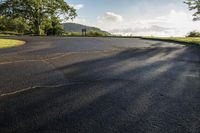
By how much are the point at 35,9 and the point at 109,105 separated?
42.1 meters

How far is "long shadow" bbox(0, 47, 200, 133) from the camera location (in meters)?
3.69

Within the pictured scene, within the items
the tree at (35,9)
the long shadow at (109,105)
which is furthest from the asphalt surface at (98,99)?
the tree at (35,9)

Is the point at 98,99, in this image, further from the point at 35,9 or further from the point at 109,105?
the point at 35,9

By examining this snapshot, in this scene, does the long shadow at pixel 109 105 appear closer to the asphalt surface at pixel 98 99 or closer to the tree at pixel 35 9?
the asphalt surface at pixel 98 99

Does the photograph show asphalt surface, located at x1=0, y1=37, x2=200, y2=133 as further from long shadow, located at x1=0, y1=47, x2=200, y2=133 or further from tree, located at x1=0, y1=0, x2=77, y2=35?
tree, located at x1=0, y1=0, x2=77, y2=35

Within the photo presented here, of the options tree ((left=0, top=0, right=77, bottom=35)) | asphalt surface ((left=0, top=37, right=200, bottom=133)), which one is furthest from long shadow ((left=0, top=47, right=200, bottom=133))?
tree ((left=0, top=0, right=77, bottom=35))

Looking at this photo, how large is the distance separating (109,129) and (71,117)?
0.73 metres

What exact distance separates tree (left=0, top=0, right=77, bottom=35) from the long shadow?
3867 centimetres

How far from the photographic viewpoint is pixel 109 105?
461 cm

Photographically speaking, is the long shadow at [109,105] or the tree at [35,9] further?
the tree at [35,9]

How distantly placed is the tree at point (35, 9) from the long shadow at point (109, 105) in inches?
1522

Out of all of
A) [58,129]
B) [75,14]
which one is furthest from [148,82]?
[75,14]

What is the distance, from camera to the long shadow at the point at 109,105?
3.69 m

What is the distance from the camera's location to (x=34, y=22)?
45.3 metres
